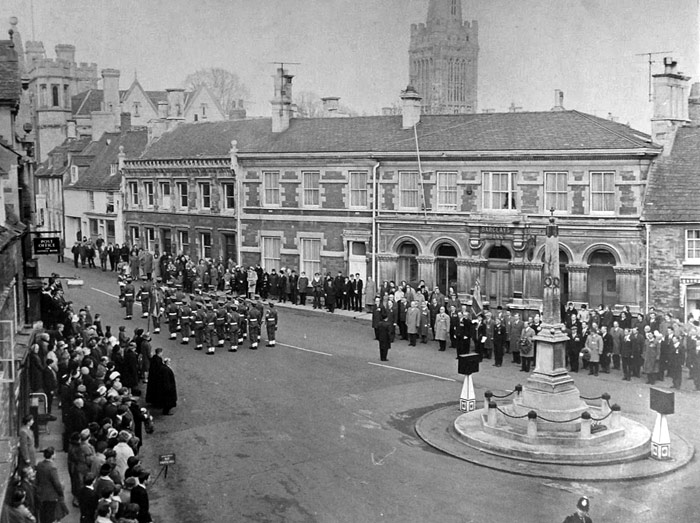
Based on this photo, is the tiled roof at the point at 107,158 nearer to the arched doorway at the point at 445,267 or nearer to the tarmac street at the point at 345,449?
the arched doorway at the point at 445,267

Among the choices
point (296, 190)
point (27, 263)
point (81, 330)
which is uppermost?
point (296, 190)

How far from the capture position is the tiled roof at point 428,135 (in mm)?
33156

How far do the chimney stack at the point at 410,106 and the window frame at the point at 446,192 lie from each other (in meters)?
3.99

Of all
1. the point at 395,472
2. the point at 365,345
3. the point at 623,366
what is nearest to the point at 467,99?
the point at 365,345

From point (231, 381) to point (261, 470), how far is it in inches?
293

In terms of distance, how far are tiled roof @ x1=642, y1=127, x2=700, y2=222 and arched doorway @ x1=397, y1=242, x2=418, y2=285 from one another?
32.6ft

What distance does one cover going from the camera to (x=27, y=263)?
82.5ft

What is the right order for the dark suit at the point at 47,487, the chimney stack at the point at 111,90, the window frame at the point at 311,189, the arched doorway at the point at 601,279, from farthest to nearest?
the chimney stack at the point at 111,90 < the window frame at the point at 311,189 < the arched doorway at the point at 601,279 < the dark suit at the point at 47,487

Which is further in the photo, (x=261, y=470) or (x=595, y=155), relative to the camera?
(x=595, y=155)

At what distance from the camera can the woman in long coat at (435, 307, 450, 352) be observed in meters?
29.1

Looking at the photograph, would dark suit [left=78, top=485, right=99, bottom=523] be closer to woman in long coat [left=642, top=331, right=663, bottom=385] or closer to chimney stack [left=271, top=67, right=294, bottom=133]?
woman in long coat [left=642, top=331, right=663, bottom=385]

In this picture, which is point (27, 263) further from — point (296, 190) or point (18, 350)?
point (296, 190)

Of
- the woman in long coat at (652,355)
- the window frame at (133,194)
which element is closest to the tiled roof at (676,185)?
the woman in long coat at (652,355)

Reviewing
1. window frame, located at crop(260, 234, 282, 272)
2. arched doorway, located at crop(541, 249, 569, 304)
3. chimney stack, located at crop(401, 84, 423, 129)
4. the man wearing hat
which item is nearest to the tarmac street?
the man wearing hat
